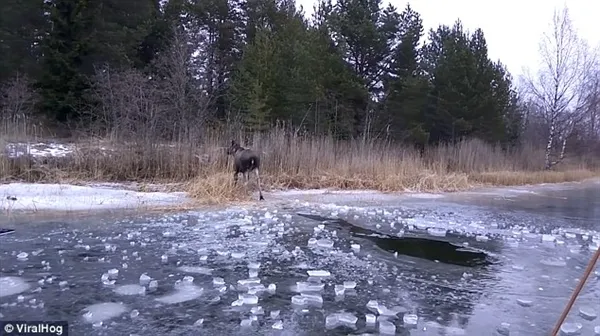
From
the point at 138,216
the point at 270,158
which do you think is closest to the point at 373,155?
the point at 270,158

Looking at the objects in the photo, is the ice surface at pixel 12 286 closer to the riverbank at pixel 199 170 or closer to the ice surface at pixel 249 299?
the ice surface at pixel 249 299

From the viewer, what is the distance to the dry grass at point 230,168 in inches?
429

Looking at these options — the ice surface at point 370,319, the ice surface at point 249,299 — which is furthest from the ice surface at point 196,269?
the ice surface at point 370,319

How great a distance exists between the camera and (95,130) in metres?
14.5

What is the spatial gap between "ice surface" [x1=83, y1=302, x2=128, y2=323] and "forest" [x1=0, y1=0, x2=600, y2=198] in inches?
347

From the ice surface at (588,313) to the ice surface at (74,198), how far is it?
701cm

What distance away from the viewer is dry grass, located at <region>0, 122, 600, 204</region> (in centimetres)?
1089

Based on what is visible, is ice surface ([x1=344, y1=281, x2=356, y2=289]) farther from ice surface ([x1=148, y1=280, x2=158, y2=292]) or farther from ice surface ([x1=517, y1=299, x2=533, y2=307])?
ice surface ([x1=148, y1=280, x2=158, y2=292])

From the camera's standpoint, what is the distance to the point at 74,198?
29.8ft

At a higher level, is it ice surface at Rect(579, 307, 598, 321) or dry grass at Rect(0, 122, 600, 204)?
dry grass at Rect(0, 122, 600, 204)

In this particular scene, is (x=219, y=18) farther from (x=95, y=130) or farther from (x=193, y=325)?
(x=193, y=325)

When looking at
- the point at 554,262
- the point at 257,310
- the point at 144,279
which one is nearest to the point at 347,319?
the point at 257,310

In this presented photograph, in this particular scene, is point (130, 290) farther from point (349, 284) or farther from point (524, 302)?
point (524, 302)
